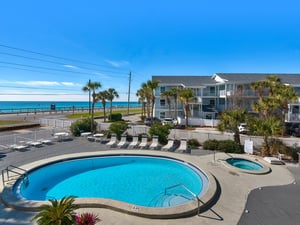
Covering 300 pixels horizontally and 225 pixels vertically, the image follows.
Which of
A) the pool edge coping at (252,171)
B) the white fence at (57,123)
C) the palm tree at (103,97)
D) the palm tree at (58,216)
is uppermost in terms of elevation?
the palm tree at (103,97)

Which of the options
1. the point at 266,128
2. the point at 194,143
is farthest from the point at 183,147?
the point at 266,128

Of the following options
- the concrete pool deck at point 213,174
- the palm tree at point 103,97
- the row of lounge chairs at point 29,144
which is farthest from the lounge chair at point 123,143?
the palm tree at point 103,97

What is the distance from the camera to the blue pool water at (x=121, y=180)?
10586 mm

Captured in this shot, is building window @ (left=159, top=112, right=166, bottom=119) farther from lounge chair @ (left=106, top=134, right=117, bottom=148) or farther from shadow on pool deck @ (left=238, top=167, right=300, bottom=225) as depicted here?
shadow on pool deck @ (left=238, top=167, right=300, bottom=225)

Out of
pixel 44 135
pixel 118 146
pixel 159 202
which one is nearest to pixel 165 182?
pixel 159 202

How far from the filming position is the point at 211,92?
39844 mm

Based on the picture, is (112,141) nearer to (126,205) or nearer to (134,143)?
(134,143)

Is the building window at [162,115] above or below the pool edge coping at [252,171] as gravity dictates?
above

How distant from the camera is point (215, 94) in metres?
39.4

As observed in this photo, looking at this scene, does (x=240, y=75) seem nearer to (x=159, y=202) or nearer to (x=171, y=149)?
(x=171, y=149)

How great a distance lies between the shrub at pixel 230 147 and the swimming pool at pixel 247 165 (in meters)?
→ 2.08

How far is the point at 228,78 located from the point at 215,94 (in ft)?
13.1

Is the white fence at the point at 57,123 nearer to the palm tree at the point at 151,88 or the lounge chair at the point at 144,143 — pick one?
the lounge chair at the point at 144,143

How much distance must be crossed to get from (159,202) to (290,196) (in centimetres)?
660
